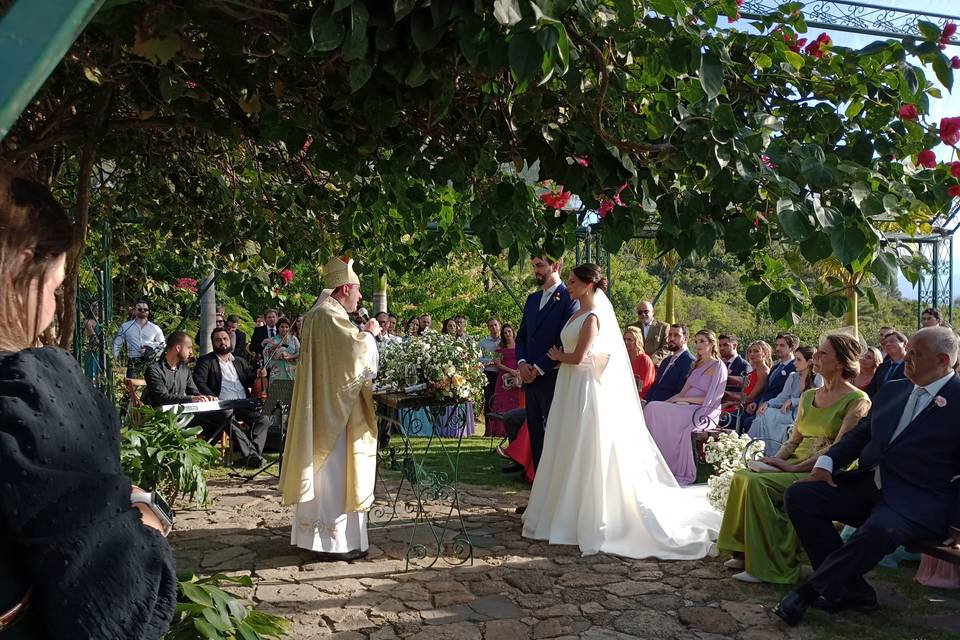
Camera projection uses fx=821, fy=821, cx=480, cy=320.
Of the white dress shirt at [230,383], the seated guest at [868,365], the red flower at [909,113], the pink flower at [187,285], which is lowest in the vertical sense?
the white dress shirt at [230,383]

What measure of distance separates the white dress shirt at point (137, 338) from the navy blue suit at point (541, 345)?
7.27 metres

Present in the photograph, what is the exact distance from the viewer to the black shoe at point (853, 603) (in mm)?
4602

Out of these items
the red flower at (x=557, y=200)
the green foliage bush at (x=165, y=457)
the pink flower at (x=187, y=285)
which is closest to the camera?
the red flower at (x=557, y=200)

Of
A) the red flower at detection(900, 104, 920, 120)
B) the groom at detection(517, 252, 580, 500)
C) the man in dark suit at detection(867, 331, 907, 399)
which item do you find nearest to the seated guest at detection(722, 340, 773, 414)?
the man in dark suit at detection(867, 331, 907, 399)

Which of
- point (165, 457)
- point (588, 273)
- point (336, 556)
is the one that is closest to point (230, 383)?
point (165, 457)

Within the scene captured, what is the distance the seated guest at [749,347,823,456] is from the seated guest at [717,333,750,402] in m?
0.96

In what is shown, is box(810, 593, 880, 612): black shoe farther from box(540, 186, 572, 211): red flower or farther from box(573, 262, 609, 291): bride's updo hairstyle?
box(573, 262, 609, 291): bride's updo hairstyle

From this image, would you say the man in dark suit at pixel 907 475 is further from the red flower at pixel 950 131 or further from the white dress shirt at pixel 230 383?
the white dress shirt at pixel 230 383

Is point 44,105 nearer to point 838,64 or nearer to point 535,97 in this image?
point 535,97

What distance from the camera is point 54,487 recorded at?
4.66 ft

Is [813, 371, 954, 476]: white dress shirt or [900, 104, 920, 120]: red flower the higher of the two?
[900, 104, 920, 120]: red flower

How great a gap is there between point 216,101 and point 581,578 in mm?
3587

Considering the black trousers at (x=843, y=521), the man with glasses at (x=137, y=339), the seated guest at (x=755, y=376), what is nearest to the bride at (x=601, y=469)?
the black trousers at (x=843, y=521)

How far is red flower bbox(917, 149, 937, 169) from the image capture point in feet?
8.70
